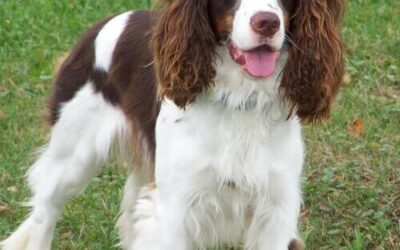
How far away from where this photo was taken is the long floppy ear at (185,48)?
13.8ft

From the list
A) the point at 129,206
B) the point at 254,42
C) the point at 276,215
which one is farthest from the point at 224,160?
the point at 129,206

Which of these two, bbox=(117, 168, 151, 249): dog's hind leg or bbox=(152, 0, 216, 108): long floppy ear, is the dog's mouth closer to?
bbox=(152, 0, 216, 108): long floppy ear

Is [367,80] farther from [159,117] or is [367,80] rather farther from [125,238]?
[159,117]

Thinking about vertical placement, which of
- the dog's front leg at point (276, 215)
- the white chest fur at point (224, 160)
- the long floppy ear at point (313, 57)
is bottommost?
the dog's front leg at point (276, 215)

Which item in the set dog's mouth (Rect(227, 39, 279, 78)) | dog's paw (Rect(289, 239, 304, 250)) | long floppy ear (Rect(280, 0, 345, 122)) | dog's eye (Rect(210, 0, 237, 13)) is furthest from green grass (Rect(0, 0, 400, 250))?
dog's eye (Rect(210, 0, 237, 13))

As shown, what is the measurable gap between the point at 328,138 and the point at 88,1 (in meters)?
3.26

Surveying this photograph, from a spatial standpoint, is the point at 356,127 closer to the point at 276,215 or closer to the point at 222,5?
the point at 276,215

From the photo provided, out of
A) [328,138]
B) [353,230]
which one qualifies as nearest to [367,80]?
[328,138]

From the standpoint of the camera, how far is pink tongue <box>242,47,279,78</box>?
13.4 feet

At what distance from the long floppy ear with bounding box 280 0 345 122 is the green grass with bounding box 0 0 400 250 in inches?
51.7

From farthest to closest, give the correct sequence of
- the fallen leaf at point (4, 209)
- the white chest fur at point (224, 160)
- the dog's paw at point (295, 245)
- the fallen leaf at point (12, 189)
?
the fallen leaf at point (12, 189), the fallen leaf at point (4, 209), the dog's paw at point (295, 245), the white chest fur at point (224, 160)

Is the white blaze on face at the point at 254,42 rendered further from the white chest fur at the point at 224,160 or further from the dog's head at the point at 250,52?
the white chest fur at the point at 224,160

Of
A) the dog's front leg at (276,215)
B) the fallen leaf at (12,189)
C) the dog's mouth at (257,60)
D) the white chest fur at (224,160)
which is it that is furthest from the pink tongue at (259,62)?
the fallen leaf at (12,189)

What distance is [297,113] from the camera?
4.38m
